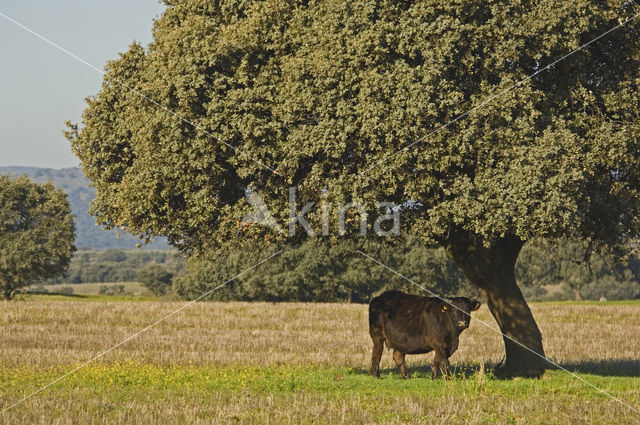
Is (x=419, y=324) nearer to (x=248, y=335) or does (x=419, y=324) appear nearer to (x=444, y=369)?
(x=444, y=369)

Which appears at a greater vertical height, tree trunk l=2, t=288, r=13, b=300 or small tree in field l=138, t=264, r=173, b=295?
small tree in field l=138, t=264, r=173, b=295

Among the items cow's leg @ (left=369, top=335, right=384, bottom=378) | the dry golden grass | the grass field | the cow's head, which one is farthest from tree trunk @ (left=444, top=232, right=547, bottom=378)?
cow's leg @ (left=369, top=335, right=384, bottom=378)

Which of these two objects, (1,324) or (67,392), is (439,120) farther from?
(1,324)

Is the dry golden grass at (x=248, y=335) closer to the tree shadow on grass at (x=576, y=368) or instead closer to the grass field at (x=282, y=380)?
the grass field at (x=282, y=380)

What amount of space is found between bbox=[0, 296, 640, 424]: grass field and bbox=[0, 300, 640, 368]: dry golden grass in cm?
11

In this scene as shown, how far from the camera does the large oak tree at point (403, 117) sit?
18547 millimetres

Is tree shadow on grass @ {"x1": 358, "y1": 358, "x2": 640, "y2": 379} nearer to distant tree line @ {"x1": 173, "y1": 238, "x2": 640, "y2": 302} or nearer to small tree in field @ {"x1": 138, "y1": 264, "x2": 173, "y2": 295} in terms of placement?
distant tree line @ {"x1": 173, "y1": 238, "x2": 640, "y2": 302}

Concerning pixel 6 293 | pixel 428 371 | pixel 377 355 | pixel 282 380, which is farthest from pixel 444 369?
pixel 6 293

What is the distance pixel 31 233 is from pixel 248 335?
49860 millimetres

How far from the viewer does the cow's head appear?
19.3 m

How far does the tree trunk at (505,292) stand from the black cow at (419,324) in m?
3.19

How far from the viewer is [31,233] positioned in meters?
79.4

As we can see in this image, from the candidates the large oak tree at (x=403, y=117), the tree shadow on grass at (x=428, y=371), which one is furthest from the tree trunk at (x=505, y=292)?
the tree shadow on grass at (x=428, y=371)

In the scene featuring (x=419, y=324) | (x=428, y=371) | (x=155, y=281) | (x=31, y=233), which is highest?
(x=31, y=233)
